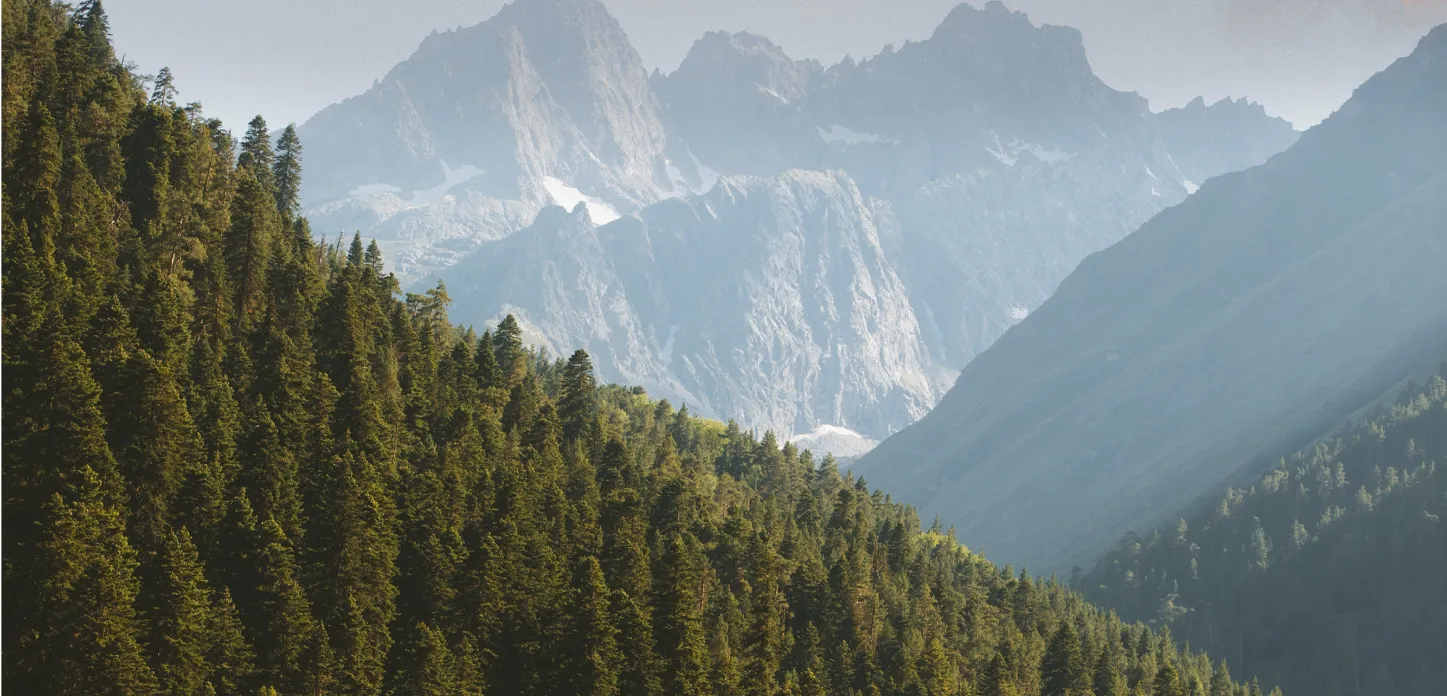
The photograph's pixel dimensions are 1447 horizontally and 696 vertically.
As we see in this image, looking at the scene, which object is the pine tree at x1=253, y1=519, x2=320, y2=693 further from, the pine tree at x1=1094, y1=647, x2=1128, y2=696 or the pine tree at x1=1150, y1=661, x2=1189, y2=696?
the pine tree at x1=1150, y1=661, x2=1189, y2=696

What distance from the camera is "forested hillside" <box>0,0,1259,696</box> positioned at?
253ft

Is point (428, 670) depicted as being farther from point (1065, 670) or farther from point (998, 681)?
point (1065, 670)

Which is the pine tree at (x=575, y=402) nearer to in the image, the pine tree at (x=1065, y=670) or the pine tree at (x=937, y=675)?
the pine tree at (x=937, y=675)

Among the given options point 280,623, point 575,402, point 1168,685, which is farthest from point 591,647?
point 1168,685

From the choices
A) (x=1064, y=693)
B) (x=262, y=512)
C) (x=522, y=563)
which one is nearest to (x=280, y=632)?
(x=262, y=512)

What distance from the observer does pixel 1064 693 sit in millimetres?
151250

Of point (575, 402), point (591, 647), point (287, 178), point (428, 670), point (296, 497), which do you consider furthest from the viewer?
point (575, 402)

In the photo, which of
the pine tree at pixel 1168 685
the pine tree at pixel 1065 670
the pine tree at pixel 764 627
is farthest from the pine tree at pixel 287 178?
the pine tree at pixel 1168 685

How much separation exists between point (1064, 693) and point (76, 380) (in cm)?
11218

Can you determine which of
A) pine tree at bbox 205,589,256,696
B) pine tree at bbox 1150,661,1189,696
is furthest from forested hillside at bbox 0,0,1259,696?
pine tree at bbox 1150,661,1189,696

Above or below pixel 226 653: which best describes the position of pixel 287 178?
above

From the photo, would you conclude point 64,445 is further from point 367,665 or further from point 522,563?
point 522,563

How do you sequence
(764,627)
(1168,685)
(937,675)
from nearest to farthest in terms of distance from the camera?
(764,627) < (937,675) < (1168,685)

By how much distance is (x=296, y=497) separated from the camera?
92.7 m
